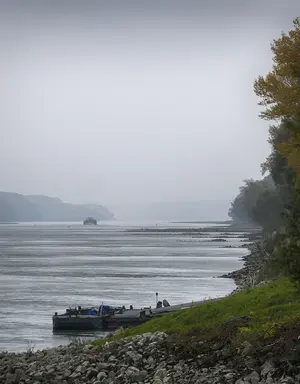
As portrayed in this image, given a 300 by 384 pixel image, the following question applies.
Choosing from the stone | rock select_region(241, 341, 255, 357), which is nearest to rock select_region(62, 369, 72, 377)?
the stone

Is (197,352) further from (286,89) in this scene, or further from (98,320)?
(98,320)

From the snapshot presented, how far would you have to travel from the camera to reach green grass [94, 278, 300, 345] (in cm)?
2422

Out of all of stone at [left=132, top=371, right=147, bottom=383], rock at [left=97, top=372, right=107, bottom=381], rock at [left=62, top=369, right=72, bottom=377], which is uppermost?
stone at [left=132, top=371, right=147, bottom=383]

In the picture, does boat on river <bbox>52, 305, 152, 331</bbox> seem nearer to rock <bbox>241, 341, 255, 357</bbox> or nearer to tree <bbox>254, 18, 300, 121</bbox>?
tree <bbox>254, 18, 300, 121</bbox>

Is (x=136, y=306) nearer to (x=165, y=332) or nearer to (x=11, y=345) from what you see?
(x=11, y=345)

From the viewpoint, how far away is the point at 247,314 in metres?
27.2

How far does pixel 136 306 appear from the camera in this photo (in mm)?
65625

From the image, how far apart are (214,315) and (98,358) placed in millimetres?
5375

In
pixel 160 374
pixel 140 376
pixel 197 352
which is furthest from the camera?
pixel 197 352

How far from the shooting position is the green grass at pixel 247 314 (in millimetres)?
24219

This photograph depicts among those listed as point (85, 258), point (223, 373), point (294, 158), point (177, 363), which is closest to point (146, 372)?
point (177, 363)

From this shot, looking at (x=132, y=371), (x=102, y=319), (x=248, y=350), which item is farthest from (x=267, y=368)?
(x=102, y=319)

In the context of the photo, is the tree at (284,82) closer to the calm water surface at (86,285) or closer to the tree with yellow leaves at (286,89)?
the tree with yellow leaves at (286,89)

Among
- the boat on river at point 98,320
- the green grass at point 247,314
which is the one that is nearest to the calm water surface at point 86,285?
the boat on river at point 98,320
